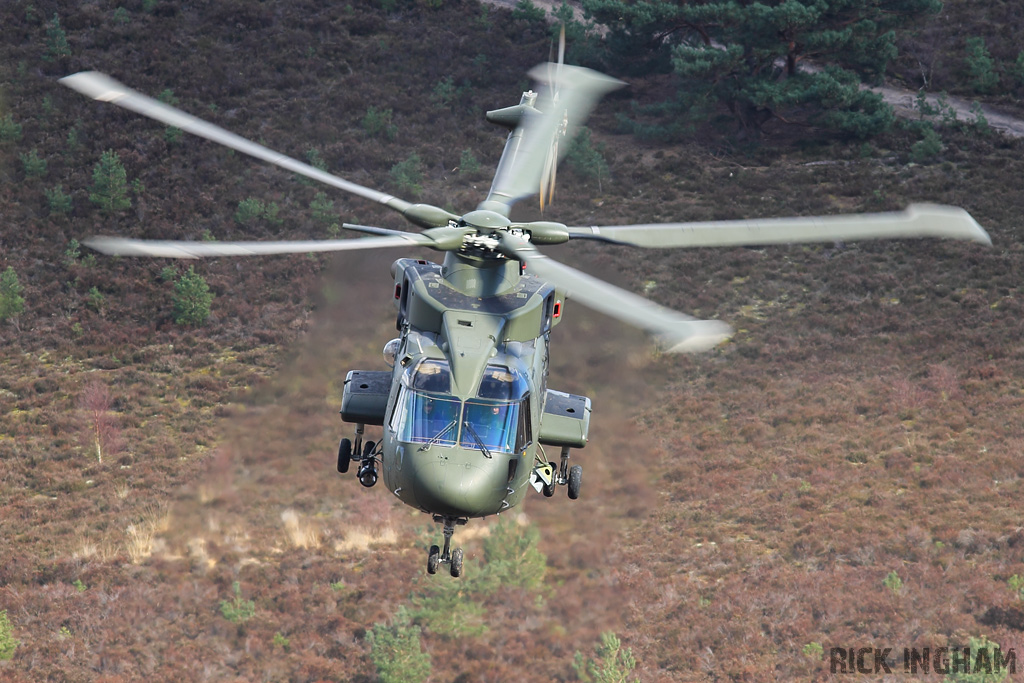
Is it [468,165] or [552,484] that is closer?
[552,484]

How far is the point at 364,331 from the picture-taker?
30.2m

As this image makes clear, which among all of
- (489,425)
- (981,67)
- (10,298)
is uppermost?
(981,67)

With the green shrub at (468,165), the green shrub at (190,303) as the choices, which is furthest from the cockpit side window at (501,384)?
the green shrub at (468,165)

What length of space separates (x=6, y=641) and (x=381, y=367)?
36.8 ft

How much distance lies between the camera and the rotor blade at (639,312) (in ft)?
41.4

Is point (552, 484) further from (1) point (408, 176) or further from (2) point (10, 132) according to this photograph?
(2) point (10, 132)

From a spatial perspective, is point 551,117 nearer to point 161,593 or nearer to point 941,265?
point 161,593

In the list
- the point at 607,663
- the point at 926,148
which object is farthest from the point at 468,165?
the point at 607,663

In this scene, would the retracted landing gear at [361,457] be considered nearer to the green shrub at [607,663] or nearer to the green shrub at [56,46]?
the green shrub at [607,663]

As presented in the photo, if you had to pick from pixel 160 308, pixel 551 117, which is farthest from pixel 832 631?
pixel 160 308

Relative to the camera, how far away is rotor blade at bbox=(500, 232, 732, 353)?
1261cm

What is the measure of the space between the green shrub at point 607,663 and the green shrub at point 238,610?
742 cm

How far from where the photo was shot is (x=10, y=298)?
34.7 metres

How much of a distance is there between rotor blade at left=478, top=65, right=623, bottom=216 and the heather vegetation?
7.34m
